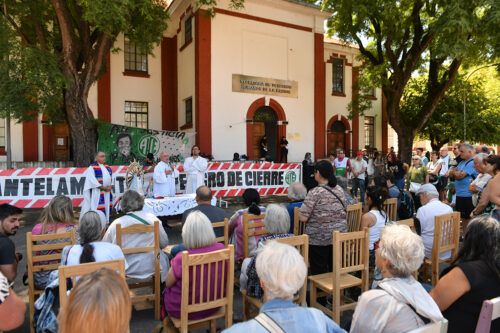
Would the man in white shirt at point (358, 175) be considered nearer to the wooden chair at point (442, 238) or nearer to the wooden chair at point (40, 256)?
the wooden chair at point (442, 238)

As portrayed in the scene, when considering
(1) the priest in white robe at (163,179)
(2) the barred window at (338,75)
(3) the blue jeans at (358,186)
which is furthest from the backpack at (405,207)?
(2) the barred window at (338,75)

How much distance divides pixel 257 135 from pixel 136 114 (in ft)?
20.2

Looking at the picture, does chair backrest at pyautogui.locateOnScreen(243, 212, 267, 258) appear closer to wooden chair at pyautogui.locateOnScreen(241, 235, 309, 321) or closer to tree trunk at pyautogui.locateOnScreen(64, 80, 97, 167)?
wooden chair at pyautogui.locateOnScreen(241, 235, 309, 321)

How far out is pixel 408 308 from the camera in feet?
6.87

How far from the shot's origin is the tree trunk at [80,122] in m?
12.3

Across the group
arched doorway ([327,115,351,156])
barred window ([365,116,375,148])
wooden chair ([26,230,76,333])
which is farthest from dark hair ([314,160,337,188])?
barred window ([365,116,375,148])

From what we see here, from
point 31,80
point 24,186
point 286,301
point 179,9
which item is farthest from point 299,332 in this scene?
point 179,9

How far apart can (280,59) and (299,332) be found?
1767 centimetres

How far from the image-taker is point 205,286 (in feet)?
10.4

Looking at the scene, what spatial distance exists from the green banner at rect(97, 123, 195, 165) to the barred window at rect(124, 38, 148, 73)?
4719 mm

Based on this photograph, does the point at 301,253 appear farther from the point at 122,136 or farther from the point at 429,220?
the point at 122,136

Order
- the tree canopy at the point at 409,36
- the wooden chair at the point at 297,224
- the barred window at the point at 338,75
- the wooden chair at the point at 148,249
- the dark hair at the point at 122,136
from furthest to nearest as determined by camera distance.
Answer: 1. the barred window at the point at 338,75
2. the dark hair at the point at 122,136
3. the tree canopy at the point at 409,36
4. the wooden chair at the point at 297,224
5. the wooden chair at the point at 148,249

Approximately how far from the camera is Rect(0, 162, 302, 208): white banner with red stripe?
8742 mm

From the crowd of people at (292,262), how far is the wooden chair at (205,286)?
6cm
